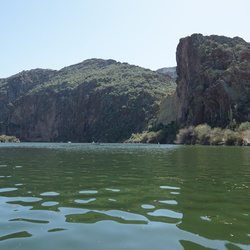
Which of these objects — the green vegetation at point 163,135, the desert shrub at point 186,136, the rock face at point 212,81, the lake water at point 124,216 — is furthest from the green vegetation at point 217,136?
the lake water at point 124,216

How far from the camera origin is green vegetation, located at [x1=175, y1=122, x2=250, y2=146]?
3574 inches

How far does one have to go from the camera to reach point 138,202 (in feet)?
37.4

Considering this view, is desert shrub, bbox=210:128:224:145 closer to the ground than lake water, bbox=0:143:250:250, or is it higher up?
higher up

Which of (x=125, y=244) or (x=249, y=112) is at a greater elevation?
(x=249, y=112)

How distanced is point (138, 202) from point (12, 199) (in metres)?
4.88

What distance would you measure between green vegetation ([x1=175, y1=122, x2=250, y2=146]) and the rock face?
32.4ft

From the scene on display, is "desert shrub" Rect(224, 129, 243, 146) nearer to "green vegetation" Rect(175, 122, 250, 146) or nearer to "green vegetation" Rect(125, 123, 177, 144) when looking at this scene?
"green vegetation" Rect(175, 122, 250, 146)

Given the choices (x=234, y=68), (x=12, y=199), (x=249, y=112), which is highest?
(x=234, y=68)

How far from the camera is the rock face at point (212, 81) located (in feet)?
395

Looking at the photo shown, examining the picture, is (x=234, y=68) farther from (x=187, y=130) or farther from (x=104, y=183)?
(x=104, y=183)

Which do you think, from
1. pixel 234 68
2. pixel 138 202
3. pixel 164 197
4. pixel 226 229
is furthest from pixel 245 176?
pixel 234 68

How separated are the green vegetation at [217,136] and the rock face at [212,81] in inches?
388

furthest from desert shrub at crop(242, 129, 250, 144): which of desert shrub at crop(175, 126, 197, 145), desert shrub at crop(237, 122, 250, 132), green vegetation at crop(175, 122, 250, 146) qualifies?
desert shrub at crop(175, 126, 197, 145)

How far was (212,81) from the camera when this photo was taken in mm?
130625
